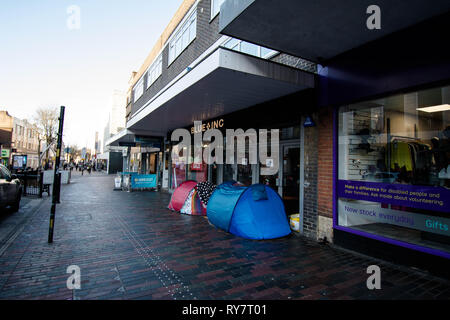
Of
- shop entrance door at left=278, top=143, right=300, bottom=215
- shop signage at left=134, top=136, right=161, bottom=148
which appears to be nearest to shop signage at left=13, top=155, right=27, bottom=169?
shop signage at left=134, top=136, right=161, bottom=148

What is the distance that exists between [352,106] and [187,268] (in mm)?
4456

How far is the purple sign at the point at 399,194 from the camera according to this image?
12.3 ft

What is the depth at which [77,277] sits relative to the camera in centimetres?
351

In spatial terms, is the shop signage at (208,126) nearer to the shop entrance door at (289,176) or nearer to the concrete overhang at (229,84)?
the concrete overhang at (229,84)

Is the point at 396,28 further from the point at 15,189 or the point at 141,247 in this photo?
the point at 15,189

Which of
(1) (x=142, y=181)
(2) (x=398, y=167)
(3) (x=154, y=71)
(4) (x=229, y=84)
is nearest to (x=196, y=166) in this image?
(1) (x=142, y=181)

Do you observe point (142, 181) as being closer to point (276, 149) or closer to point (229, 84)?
point (276, 149)

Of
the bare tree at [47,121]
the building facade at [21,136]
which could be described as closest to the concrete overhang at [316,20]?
the bare tree at [47,121]

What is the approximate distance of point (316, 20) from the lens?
12.9 feet

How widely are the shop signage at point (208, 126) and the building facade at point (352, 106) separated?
6.68 ft

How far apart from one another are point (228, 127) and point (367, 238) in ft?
19.1

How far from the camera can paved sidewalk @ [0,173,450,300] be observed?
3205 millimetres

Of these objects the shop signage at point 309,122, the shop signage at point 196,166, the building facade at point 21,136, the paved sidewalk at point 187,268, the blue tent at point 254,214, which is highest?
the building facade at point 21,136
